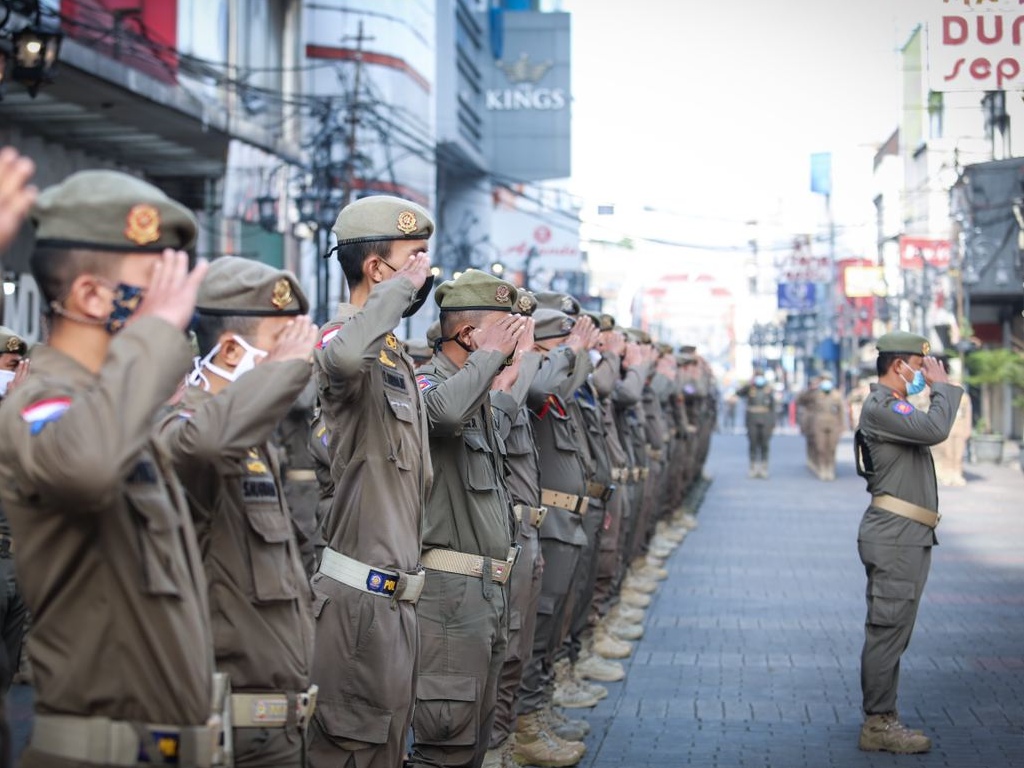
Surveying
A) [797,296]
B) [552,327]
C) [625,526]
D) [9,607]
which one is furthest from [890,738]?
[797,296]

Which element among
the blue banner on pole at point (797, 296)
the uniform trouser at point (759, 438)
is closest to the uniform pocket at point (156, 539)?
the uniform trouser at point (759, 438)

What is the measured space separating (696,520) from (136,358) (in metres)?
20.3

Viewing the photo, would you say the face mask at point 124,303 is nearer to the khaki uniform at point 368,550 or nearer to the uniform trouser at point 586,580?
the khaki uniform at point 368,550

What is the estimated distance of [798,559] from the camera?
711 inches

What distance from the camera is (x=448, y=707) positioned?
20.3ft

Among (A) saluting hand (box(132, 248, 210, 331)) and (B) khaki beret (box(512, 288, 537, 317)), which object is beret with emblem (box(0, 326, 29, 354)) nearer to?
(B) khaki beret (box(512, 288, 537, 317))

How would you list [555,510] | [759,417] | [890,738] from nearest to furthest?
1. [890,738]
2. [555,510]
3. [759,417]

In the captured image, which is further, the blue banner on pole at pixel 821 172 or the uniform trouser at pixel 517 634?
the blue banner on pole at pixel 821 172

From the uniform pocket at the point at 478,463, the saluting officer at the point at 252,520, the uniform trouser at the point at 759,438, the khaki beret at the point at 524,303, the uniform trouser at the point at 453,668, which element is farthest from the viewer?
the uniform trouser at the point at 759,438

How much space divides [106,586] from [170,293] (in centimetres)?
67

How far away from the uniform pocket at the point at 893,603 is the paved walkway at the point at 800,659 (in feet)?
2.33

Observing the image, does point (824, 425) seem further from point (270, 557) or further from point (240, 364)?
point (270, 557)

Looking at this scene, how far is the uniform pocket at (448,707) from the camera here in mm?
6168

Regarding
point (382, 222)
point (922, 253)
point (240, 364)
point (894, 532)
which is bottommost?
point (894, 532)
